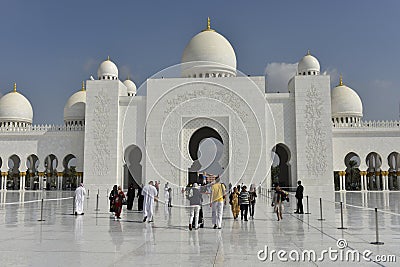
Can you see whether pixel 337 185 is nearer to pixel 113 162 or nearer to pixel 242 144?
pixel 242 144

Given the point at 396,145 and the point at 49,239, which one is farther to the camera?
the point at 396,145

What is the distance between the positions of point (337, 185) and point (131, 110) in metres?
15.2

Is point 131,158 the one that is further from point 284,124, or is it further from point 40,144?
point 284,124

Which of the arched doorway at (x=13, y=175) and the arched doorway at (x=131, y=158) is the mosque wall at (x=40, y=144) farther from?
the arched doorway at (x=131, y=158)

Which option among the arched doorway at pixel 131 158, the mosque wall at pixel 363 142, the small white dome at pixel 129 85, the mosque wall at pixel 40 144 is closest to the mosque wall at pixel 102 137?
the arched doorway at pixel 131 158

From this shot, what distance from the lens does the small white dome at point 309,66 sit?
26.7 m

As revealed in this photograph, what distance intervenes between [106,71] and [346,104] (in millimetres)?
16274

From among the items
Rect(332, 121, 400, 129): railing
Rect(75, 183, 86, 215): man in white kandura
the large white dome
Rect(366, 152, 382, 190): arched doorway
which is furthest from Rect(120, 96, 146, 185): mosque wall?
Rect(366, 152, 382, 190): arched doorway

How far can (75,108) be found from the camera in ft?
96.5

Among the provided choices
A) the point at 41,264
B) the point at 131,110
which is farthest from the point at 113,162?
the point at 41,264

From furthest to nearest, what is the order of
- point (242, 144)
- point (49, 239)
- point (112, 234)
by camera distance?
point (242, 144) → point (112, 234) → point (49, 239)

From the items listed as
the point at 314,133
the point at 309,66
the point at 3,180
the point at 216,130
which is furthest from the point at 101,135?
the point at 309,66

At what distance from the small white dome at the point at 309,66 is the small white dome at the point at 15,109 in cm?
1946

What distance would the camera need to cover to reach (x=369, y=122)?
26.0 meters
